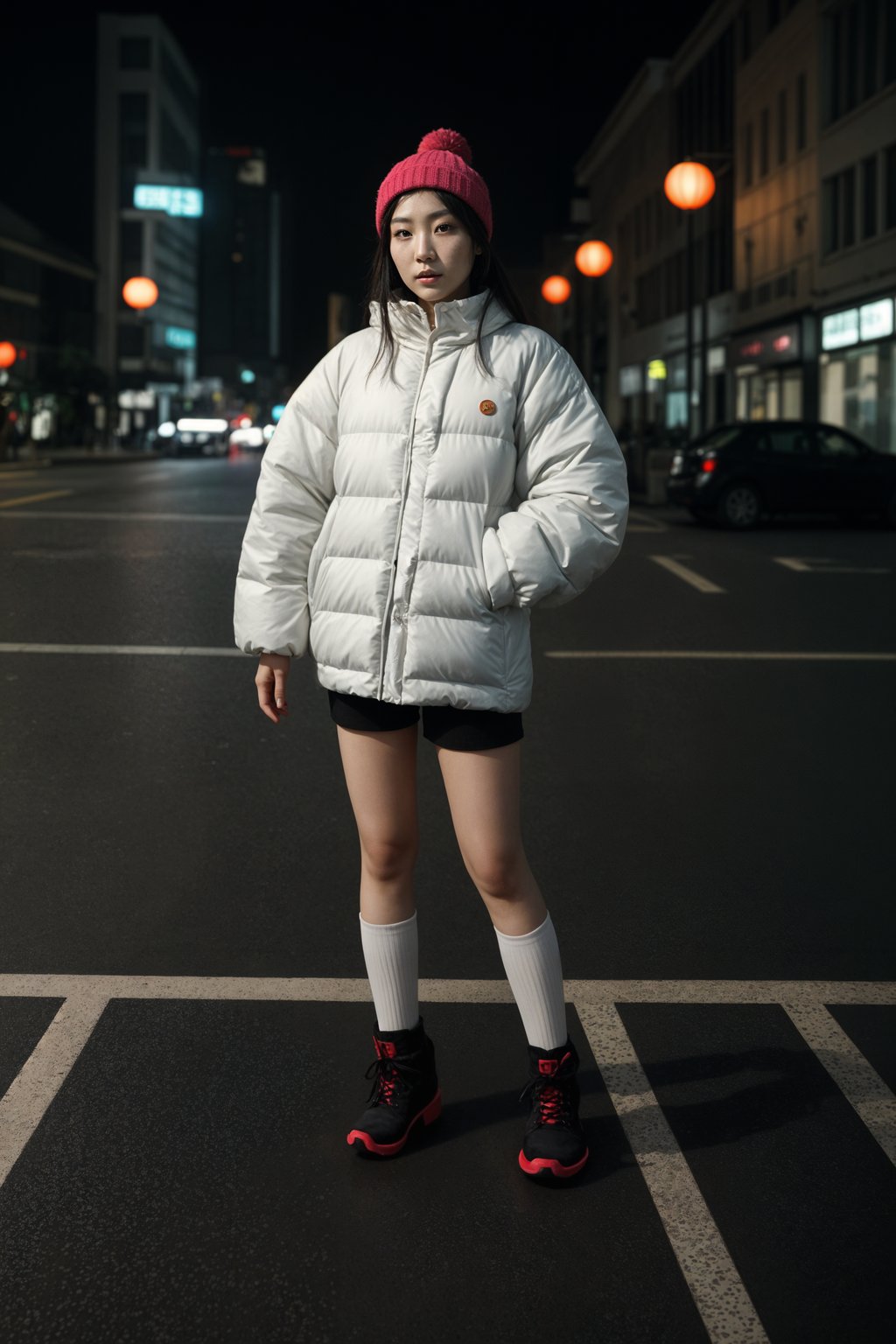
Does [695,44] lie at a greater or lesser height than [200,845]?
greater

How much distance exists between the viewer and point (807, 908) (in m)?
5.30

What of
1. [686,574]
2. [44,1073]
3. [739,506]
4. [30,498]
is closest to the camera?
[44,1073]

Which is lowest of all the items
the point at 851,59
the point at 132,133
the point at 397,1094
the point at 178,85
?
the point at 397,1094

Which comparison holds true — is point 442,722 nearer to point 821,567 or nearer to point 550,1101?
point 550,1101

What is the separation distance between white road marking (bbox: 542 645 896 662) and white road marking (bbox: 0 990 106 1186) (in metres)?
6.97

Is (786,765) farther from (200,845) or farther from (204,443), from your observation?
(204,443)

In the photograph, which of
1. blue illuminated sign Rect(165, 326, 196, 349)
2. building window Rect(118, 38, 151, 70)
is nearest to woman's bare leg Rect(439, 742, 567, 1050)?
blue illuminated sign Rect(165, 326, 196, 349)

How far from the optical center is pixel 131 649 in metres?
11.0

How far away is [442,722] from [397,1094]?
2.54 ft

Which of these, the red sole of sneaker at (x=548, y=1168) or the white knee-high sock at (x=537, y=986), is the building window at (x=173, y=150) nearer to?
the white knee-high sock at (x=537, y=986)

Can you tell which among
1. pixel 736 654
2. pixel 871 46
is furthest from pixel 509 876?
pixel 871 46

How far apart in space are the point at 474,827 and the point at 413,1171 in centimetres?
68

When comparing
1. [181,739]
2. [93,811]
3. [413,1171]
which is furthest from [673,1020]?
[181,739]

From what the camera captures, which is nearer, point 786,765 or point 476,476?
point 476,476
